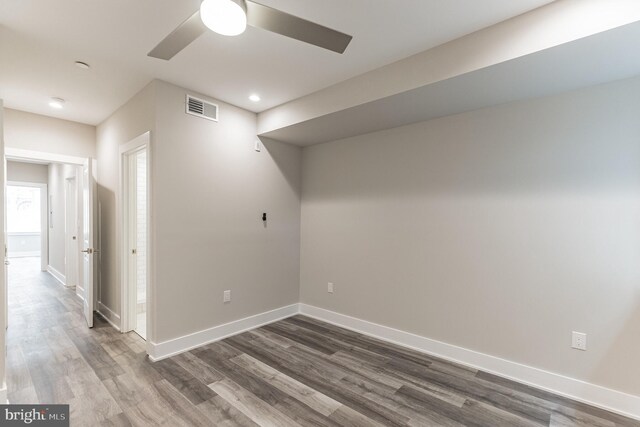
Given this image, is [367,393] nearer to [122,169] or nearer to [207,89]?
[207,89]

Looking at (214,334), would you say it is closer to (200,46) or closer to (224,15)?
(200,46)

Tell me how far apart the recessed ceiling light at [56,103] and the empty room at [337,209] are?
48 millimetres

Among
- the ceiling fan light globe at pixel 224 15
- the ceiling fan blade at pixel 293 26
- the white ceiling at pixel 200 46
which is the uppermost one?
the white ceiling at pixel 200 46

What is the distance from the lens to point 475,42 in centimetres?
204

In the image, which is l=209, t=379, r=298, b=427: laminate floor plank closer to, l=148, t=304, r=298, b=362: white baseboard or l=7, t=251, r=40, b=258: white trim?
l=148, t=304, r=298, b=362: white baseboard

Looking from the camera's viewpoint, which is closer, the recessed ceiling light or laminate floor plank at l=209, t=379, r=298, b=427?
laminate floor plank at l=209, t=379, r=298, b=427

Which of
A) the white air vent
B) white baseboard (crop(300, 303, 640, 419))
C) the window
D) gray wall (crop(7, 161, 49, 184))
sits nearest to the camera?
white baseboard (crop(300, 303, 640, 419))

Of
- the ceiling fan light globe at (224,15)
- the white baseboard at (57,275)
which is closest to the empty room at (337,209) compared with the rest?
the ceiling fan light globe at (224,15)

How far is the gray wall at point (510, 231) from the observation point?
7.04 feet

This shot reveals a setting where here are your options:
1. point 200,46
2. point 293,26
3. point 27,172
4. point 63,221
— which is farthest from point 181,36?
point 27,172

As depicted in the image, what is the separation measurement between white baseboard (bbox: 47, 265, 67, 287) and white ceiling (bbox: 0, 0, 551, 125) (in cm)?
394

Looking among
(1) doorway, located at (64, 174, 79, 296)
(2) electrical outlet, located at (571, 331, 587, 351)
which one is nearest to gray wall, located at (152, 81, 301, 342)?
(2) electrical outlet, located at (571, 331, 587, 351)
